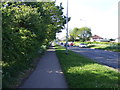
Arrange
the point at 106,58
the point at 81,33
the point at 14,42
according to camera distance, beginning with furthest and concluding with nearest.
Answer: the point at 81,33
the point at 106,58
the point at 14,42

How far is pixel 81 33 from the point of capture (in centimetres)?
10819

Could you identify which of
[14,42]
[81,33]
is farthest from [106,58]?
[81,33]

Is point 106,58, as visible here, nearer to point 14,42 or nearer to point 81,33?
point 14,42

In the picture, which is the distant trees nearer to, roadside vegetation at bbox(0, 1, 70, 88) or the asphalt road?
the asphalt road

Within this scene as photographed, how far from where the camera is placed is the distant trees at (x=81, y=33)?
104562 mm

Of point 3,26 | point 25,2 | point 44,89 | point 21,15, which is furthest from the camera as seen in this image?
point 25,2

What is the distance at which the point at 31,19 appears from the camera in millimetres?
12258

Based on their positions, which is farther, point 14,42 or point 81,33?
point 81,33

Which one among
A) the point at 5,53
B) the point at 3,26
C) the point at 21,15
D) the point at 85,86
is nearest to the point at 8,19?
the point at 3,26

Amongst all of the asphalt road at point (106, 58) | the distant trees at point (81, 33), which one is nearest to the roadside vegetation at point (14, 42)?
the asphalt road at point (106, 58)

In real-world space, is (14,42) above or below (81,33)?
below

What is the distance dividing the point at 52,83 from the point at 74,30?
4133 inches

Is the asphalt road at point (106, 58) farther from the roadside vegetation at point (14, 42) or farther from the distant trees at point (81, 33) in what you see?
the distant trees at point (81, 33)

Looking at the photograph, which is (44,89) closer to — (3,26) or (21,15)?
(3,26)
